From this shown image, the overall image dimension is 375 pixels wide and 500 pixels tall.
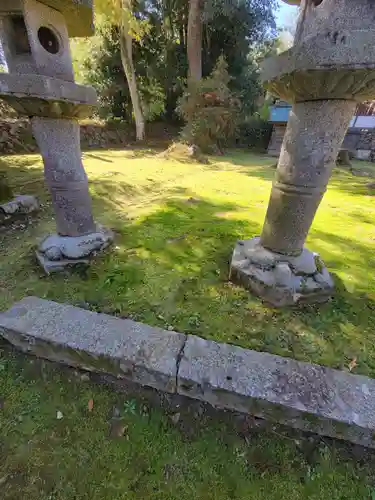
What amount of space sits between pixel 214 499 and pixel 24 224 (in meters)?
3.70

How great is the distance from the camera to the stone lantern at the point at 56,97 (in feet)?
6.08

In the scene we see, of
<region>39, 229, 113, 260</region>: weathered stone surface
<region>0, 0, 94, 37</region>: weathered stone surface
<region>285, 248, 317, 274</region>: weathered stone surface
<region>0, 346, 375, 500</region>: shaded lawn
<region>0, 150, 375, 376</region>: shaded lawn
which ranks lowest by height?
<region>0, 346, 375, 500</region>: shaded lawn

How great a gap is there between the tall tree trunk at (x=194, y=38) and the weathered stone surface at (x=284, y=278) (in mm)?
11864

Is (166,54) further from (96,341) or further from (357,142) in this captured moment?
(96,341)

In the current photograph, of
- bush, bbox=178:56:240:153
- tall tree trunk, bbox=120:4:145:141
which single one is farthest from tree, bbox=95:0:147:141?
bush, bbox=178:56:240:153

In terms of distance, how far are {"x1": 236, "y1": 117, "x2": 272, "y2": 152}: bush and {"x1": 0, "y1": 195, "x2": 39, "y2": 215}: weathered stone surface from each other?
14.9m

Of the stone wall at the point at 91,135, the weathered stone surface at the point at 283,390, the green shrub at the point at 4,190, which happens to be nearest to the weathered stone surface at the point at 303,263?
the weathered stone surface at the point at 283,390

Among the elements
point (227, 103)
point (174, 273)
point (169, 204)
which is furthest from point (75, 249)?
point (227, 103)

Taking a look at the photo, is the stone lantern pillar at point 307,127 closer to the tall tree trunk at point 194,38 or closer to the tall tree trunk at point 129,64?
the tall tree trunk at point 129,64

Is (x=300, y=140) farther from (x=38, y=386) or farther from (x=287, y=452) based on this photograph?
(x=38, y=386)

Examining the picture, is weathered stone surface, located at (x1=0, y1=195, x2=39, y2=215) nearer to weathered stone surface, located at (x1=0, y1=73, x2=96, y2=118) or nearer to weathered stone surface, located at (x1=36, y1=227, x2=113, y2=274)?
weathered stone surface, located at (x1=36, y1=227, x2=113, y2=274)

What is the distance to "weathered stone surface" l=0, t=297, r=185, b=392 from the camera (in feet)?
Result: 4.83

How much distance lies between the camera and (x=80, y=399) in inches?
59.8

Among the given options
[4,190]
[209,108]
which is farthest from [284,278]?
[209,108]
